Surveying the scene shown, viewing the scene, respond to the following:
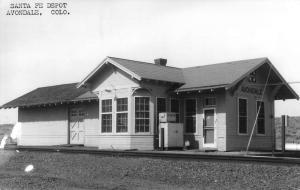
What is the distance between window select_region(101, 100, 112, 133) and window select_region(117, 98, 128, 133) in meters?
0.70

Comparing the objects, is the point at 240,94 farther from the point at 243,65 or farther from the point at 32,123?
the point at 32,123

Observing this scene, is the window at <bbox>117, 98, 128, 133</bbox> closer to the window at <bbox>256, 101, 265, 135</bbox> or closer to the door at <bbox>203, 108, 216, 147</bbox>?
the door at <bbox>203, 108, 216, 147</bbox>

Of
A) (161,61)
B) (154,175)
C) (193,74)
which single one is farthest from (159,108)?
(154,175)

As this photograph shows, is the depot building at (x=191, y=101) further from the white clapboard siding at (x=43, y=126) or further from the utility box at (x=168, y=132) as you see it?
the white clapboard siding at (x=43, y=126)

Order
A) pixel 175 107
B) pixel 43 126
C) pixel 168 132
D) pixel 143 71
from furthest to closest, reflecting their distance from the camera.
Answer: pixel 43 126
pixel 175 107
pixel 143 71
pixel 168 132

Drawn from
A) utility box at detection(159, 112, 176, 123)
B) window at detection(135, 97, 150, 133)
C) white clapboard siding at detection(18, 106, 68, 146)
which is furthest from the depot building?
white clapboard siding at detection(18, 106, 68, 146)

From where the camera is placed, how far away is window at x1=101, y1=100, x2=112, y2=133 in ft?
73.9

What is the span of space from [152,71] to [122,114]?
291cm

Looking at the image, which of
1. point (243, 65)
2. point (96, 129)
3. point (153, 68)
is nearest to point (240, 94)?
point (243, 65)

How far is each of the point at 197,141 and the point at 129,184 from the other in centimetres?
1104

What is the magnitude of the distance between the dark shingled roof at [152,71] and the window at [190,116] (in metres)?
1.20

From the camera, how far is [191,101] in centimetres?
2219

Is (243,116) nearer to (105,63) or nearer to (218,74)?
(218,74)

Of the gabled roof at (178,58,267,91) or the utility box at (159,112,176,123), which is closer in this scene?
the gabled roof at (178,58,267,91)
